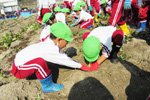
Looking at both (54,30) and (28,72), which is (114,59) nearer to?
(54,30)

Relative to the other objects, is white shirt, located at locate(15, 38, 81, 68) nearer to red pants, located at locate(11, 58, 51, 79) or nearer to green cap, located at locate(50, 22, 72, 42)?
red pants, located at locate(11, 58, 51, 79)

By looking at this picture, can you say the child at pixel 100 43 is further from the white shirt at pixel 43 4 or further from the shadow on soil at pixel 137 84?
the white shirt at pixel 43 4

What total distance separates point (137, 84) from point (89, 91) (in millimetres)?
922

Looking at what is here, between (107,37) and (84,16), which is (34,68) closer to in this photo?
(107,37)

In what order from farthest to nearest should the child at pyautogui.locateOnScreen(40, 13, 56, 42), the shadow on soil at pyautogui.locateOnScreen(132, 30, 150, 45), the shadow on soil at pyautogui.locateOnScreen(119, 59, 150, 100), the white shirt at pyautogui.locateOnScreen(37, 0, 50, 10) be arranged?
1. the white shirt at pyautogui.locateOnScreen(37, 0, 50, 10)
2. the shadow on soil at pyautogui.locateOnScreen(132, 30, 150, 45)
3. the child at pyautogui.locateOnScreen(40, 13, 56, 42)
4. the shadow on soil at pyautogui.locateOnScreen(119, 59, 150, 100)

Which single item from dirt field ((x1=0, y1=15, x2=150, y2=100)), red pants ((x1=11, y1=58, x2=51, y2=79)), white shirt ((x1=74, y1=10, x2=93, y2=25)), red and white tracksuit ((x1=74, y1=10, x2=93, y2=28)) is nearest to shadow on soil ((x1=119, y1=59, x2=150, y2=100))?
dirt field ((x1=0, y1=15, x2=150, y2=100))

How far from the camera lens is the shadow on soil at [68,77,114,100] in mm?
1893

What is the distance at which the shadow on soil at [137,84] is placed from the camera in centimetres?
188

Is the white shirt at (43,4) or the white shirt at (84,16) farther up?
the white shirt at (43,4)

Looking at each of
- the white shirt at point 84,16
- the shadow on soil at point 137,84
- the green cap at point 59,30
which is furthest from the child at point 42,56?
the white shirt at point 84,16

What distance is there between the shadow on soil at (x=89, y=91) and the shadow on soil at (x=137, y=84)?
39 centimetres

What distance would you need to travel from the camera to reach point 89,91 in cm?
200

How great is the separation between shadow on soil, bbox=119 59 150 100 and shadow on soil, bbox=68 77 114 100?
1.29ft

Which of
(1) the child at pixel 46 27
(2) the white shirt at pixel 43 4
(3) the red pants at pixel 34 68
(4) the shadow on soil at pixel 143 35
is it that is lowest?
(3) the red pants at pixel 34 68
